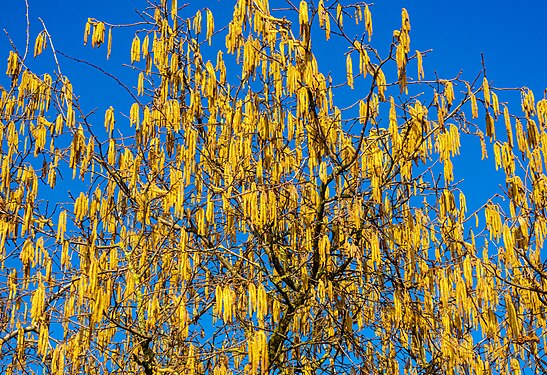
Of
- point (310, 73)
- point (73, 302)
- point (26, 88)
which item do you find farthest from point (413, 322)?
point (26, 88)

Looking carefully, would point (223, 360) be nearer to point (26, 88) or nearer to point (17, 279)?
point (17, 279)

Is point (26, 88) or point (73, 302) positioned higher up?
point (26, 88)

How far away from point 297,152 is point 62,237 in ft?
5.83

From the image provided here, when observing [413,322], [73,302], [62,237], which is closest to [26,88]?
[62,237]

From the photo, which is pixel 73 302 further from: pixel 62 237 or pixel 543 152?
pixel 543 152

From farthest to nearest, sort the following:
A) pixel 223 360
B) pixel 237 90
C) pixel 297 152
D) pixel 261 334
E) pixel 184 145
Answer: pixel 297 152 → pixel 237 90 → pixel 184 145 → pixel 223 360 → pixel 261 334

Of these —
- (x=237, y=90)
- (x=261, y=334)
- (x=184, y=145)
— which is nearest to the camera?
(x=261, y=334)

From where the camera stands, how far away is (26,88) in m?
5.22

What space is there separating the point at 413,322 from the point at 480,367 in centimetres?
55

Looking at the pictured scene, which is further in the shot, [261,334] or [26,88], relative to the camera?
[26,88]

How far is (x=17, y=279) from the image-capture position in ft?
15.5

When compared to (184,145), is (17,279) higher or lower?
lower

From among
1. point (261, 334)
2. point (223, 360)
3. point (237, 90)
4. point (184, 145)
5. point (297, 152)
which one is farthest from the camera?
point (297, 152)

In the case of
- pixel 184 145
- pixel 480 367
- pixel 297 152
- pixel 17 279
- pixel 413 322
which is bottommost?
pixel 480 367
